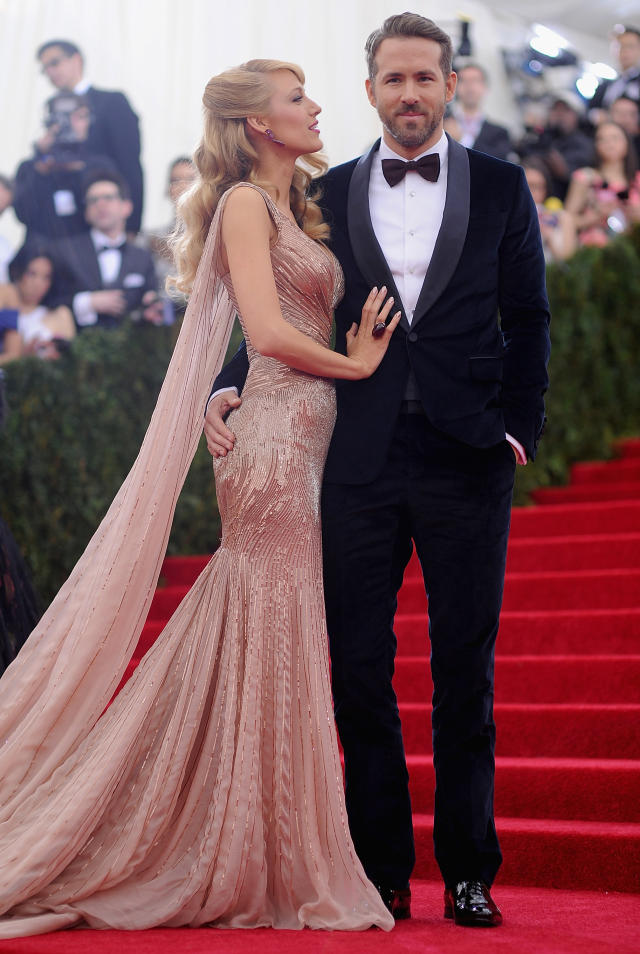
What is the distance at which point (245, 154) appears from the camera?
286cm

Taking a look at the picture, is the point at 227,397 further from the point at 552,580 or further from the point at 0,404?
the point at 552,580

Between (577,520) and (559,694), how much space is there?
179 cm

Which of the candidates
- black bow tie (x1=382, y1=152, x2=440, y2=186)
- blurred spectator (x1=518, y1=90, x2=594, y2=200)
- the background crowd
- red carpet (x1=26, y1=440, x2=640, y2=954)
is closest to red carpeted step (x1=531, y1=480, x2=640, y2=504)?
red carpet (x1=26, y1=440, x2=640, y2=954)

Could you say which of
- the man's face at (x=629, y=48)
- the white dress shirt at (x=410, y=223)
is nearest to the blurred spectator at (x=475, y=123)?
the man's face at (x=629, y=48)

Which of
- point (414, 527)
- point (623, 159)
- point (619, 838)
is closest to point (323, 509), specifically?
point (414, 527)

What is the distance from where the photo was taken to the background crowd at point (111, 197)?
6.53 m

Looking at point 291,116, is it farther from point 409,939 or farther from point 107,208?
point 107,208

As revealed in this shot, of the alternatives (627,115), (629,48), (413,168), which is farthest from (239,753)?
(629,48)

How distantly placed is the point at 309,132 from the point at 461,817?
1.60 meters

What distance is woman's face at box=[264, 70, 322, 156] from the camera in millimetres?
2820

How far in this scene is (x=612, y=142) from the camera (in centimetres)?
780

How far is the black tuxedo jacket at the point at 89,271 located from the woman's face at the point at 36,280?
0.06 m

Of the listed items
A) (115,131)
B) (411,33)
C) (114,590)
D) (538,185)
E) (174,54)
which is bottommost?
(114,590)

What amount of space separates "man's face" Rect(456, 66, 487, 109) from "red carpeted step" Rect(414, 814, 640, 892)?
588cm
